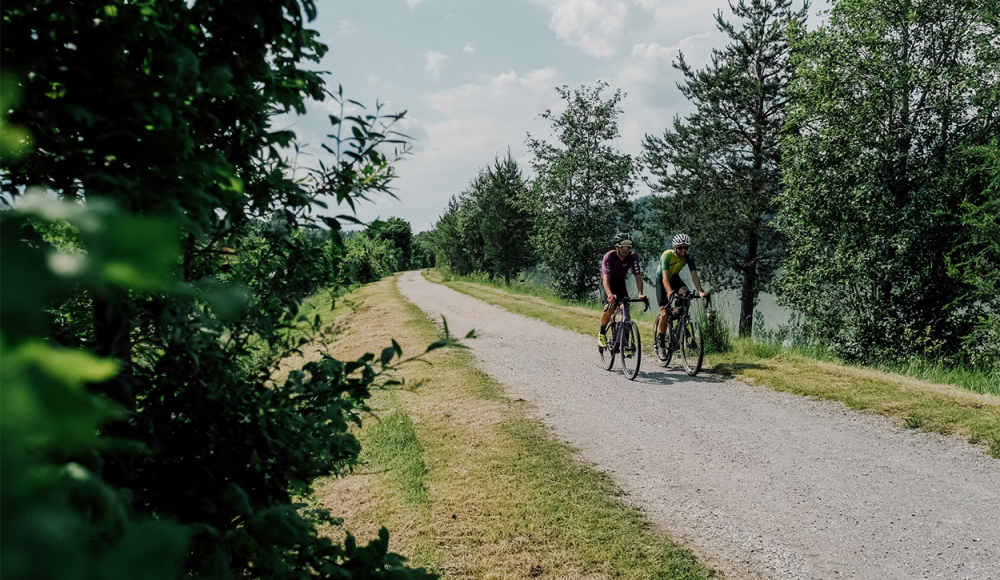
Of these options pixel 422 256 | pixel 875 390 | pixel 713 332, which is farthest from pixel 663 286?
pixel 422 256

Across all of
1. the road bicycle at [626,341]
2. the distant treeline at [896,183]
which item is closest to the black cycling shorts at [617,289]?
the road bicycle at [626,341]

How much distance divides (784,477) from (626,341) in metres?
4.31

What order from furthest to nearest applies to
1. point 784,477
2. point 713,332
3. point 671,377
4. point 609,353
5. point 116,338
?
point 713,332
point 609,353
point 671,377
point 784,477
point 116,338

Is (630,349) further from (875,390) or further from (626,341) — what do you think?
(875,390)

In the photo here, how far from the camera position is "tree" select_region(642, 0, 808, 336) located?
2358 centimetres

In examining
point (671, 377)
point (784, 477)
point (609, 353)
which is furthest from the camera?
point (609, 353)

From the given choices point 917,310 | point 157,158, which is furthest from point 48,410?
point 917,310

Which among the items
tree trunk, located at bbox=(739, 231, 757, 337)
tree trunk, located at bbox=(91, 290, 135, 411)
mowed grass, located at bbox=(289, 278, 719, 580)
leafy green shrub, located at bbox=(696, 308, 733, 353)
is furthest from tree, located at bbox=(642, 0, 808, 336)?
tree trunk, located at bbox=(91, 290, 135, 411)

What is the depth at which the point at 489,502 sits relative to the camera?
4.70 metres

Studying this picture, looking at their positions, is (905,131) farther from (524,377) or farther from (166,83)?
(166,83)

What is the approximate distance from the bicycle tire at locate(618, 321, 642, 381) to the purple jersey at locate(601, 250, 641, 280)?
33.8 inches

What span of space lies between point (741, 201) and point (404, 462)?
2217 centimetres

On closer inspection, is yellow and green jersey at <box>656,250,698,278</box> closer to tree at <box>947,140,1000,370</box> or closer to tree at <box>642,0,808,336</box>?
tree at <box>947,140,1000,370</box>

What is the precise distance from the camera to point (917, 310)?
50.1 feet
